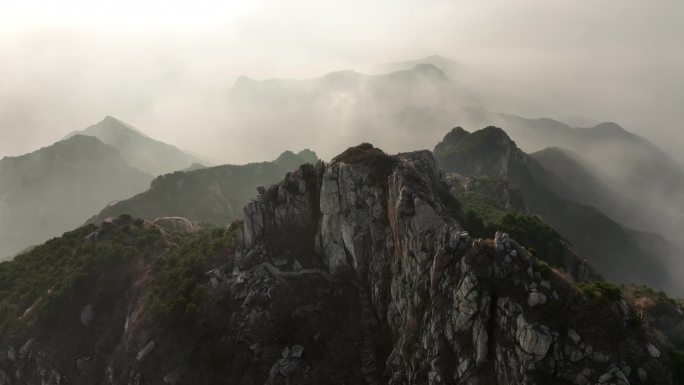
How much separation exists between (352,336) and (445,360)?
58.9ft

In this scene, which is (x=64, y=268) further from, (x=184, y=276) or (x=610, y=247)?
(x=610, y=247)

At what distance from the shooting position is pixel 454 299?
3828cm

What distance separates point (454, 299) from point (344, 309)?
21836mm

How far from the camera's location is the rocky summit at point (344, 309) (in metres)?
32.0

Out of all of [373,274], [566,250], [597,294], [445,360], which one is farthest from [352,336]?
[566,250]

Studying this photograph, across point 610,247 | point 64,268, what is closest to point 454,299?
point 64,268

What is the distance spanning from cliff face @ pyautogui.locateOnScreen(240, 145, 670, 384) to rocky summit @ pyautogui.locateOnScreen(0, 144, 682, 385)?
15cm

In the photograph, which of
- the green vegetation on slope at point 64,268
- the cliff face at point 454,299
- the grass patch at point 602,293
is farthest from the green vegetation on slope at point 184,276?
the grass patch at point 602,293

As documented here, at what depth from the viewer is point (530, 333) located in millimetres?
31734

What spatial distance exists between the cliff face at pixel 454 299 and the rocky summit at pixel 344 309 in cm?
15

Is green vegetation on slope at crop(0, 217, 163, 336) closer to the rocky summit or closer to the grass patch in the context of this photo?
the rocky summit

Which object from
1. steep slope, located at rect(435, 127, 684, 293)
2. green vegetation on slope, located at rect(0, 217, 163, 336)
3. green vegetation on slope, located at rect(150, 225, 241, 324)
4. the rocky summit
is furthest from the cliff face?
steep slope, located at rect(435, 127, 684, 293)

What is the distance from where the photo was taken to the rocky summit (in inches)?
1261

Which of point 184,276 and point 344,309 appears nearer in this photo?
point 344,309
